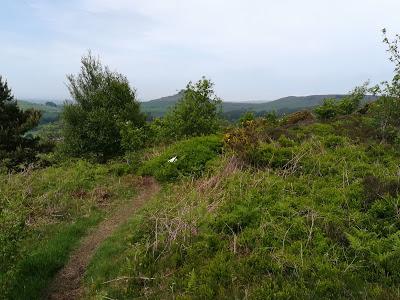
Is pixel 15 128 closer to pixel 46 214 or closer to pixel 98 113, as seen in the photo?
pixel 98 113

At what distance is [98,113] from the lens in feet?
84.3

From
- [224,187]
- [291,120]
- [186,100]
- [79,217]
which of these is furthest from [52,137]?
[224,187]

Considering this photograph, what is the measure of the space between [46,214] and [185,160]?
5574 mm

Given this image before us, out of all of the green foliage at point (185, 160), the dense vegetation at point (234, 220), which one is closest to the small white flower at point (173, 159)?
the green foliage at point (185, 160)

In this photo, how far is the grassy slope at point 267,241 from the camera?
630cm

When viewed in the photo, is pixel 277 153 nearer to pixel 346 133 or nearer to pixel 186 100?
pixel 346 133

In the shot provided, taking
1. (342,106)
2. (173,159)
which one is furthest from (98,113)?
(342,106)

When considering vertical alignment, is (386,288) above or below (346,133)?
below

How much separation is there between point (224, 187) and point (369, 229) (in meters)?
4.09

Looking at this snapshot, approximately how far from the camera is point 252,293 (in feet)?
19.9

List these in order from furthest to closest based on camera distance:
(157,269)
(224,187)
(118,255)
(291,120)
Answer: (291,120) → (224,187) → (118,255) → (157,269)

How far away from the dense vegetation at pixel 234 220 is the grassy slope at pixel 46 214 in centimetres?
4

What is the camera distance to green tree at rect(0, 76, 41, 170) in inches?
1129

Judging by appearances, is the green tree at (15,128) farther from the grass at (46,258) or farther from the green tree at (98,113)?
the grass at (46,258)
